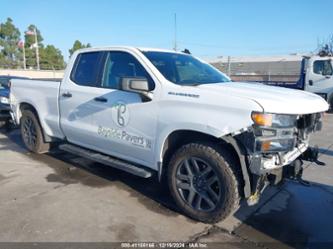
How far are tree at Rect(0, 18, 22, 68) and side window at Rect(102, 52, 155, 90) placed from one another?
189 feet

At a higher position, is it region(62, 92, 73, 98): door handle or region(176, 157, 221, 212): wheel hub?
region(62, 92, 73, 98): door handle

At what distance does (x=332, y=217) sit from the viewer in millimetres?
3961

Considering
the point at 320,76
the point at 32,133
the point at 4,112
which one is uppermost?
the point at 320,76

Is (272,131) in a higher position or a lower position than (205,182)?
higher

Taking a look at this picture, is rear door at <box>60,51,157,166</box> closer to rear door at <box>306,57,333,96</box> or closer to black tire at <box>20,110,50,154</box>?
black tire at <box>20,110,50,154</box>

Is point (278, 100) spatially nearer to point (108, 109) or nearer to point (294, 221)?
point (294, 221)

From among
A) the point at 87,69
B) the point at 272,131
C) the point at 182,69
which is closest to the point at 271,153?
the point at 272,131

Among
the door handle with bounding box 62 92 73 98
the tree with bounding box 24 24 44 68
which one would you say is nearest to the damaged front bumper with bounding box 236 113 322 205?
the door handle with bounding box 62 92 73 98

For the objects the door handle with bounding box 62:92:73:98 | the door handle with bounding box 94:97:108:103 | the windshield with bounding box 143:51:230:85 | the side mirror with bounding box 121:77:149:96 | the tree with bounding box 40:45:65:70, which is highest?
the tree with bounding box 40:45:65:70

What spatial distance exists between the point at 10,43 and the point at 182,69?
6197cm

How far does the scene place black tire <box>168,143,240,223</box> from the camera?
11.5ft

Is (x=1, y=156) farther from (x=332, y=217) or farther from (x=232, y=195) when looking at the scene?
(x=332, y=217)

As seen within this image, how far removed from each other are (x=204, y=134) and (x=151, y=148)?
2.51ft

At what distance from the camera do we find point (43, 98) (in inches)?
229
